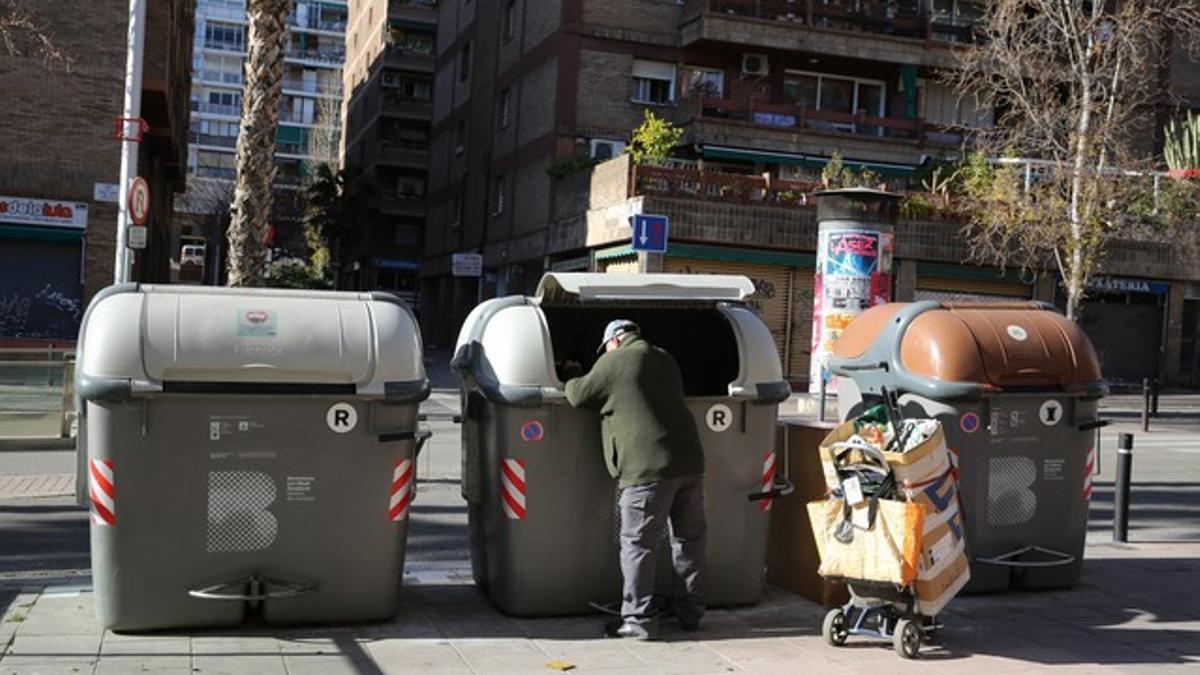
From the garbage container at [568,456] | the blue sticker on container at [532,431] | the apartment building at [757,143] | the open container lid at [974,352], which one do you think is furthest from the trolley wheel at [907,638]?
the apartment building at [757,143]

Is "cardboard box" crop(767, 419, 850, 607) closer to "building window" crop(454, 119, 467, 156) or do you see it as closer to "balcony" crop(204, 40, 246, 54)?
"building window" crop(454, 119, 467, 156)

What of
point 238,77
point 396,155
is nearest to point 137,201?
point 396,155

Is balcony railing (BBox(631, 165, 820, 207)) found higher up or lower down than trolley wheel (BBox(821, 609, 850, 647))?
higher up

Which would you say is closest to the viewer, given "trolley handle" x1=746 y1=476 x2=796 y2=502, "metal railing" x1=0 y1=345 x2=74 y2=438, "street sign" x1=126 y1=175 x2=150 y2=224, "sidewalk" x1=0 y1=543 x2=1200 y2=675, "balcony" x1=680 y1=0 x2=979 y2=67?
"sidewalk" x1=0 y1=543 x2=1200 y2=675

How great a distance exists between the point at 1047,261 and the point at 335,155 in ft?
182

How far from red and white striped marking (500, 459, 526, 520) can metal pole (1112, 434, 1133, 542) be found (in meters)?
5.14

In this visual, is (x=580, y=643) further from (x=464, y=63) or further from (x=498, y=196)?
(x=464, y=63)

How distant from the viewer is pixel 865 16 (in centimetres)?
3353

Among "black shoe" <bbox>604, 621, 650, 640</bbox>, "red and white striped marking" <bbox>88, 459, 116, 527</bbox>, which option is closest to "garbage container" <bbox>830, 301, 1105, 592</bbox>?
"black shoe" <bbox>604, 621, 650, 640</bbox>

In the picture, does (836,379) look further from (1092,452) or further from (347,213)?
(347,213)

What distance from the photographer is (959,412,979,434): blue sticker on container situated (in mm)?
7625

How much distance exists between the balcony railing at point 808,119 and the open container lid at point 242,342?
2585 centimetres

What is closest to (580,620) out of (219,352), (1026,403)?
(219,352)

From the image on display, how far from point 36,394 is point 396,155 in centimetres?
4713
